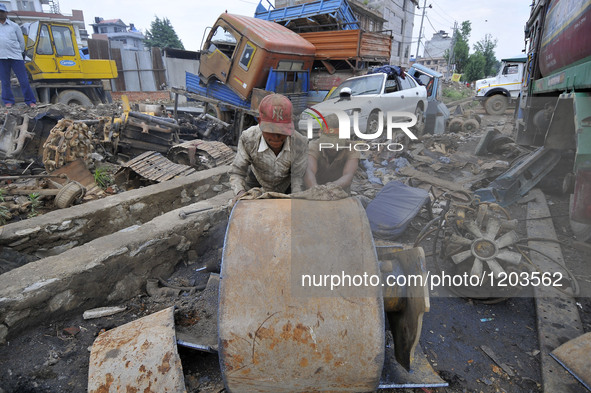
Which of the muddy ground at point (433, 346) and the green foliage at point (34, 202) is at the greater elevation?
the green foliage at point (34, 202)

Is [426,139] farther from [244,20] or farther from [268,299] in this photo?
[268,299]

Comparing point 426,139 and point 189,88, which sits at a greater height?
point 189,88

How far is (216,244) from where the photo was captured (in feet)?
12.6

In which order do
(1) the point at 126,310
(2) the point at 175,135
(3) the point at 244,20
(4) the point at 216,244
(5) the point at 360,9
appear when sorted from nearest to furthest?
(1) the point at 126,310 → (4) the point at 216,244 → (2) the point at 175,135 → (3) the point at 244,20 → (5) the point at 360,9

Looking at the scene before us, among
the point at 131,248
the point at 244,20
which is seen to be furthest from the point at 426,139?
the point at 131,248

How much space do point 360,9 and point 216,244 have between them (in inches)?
721

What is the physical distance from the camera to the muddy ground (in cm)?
215

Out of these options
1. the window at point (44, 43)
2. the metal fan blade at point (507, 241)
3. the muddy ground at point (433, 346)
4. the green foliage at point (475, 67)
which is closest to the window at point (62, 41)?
the window at point (44, 43)

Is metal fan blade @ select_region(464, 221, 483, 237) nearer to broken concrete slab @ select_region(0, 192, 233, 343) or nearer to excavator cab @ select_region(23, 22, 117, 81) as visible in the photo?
broken concrete slab @ select_region(0, 192, 233, 343)

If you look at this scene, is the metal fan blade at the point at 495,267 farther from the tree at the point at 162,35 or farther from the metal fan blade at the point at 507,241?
the tree at the point at 162,35

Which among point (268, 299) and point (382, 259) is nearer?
point (268, 299)

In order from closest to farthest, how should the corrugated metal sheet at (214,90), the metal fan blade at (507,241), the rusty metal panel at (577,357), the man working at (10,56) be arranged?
the rusty metal panel at (577,357), the metal fan blade at (507,241), the man working at (10,56), the corrugated metal sheet at (214,90)

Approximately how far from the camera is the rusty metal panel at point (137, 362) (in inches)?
71.1

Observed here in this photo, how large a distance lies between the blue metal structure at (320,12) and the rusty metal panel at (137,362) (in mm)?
11300
